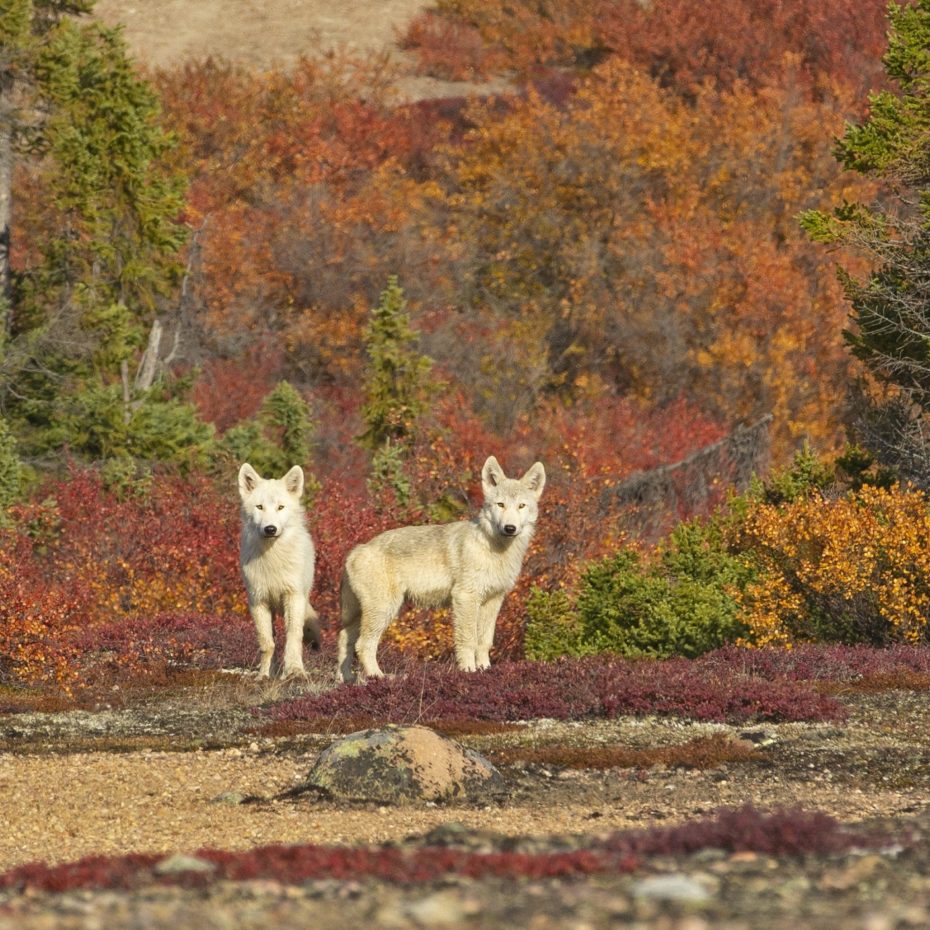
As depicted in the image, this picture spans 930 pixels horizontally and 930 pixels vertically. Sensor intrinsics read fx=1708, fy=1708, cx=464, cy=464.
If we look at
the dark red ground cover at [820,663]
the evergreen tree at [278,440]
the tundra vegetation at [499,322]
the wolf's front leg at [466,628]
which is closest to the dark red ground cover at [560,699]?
the wolf's front leg at [466,628]

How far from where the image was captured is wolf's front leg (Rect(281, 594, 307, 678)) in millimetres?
15711

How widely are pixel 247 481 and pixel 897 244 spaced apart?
35.9 ft

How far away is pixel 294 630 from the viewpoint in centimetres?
1580

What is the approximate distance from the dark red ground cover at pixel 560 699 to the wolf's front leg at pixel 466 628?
592 mm

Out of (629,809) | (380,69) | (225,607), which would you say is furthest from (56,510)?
(380,69)

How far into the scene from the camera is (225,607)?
23.8m

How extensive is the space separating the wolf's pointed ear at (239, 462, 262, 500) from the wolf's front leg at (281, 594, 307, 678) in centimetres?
104

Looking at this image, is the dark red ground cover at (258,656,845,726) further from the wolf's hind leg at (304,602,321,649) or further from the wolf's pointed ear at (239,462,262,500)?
the wolf's pointed ear at (239,462,262,500)

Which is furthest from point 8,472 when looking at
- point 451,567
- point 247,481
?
point 451,567

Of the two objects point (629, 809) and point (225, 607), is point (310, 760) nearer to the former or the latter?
point (629, 809)

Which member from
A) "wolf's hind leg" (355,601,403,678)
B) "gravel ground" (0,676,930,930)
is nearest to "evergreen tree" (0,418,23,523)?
"gravel ground" (0,676,930,930)

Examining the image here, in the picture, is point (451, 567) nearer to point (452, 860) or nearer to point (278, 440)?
point (452, 860)

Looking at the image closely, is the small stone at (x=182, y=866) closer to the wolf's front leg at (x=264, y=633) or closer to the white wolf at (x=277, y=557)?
the white wolf at (x=277, y=557)

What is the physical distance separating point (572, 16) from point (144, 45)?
15860 mm
